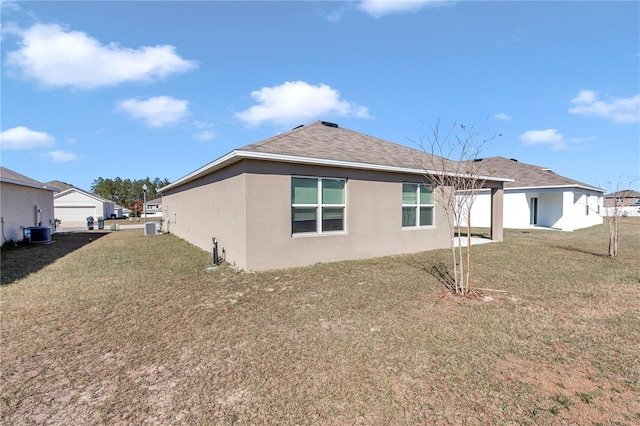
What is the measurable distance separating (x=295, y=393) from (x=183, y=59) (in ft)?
43.7

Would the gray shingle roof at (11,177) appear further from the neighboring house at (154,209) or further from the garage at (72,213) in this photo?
the neighboring house at (154,209)

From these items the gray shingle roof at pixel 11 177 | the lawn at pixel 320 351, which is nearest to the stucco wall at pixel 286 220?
the lawn at pixel 320 351

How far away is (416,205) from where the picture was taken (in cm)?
1037

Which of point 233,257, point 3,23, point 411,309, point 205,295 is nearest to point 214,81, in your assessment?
point 3,23

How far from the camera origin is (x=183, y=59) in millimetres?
11977

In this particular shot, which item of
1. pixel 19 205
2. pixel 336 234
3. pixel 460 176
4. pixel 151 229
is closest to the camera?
pixel 460 176

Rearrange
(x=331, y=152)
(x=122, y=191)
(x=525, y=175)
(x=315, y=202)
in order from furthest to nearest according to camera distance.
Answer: (x=122, y=191), (x=525, y=175), (x=331, y=152), (x=315, y=202)

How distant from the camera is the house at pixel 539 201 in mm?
19203

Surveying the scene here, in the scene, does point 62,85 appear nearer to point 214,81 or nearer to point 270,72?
point 214,81

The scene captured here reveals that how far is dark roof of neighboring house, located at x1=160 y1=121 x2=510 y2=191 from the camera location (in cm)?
735

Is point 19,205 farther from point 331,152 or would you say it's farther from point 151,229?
point 331,152

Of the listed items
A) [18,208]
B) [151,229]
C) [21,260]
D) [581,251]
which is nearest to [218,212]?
[21,260]

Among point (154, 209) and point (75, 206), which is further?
point (154, 209)

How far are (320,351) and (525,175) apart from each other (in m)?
23.6
